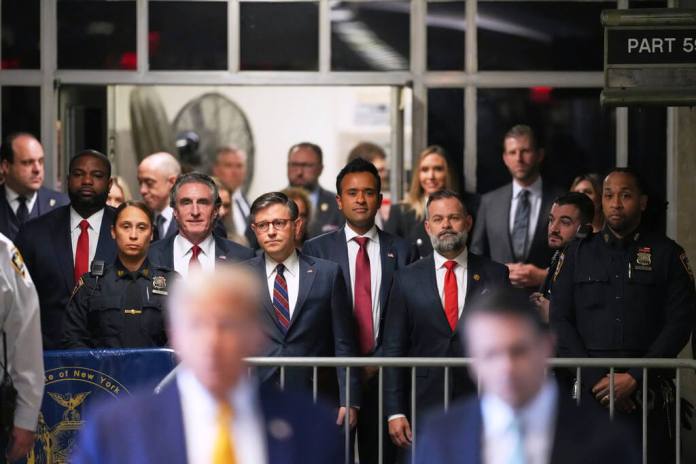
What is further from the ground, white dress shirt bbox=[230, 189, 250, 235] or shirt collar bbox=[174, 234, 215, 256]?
white dress shirt bbox=[230, 189, 250, 235]

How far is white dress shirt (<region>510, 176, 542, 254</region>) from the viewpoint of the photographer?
36.6ft

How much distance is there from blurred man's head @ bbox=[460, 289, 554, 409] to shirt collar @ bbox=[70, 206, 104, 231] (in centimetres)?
588

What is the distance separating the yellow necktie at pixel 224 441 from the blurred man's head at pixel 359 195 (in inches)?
228

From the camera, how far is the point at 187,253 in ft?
31.3

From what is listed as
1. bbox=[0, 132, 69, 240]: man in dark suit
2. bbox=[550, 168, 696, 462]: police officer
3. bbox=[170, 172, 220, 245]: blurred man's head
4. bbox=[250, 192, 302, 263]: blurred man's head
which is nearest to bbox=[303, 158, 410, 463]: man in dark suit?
bbox=[250, 192, 302, 263]: blurred man's head

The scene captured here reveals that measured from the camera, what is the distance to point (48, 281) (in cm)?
965

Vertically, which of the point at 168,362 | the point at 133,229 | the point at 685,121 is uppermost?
the point at 685,121

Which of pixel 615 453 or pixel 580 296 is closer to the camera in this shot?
pixel 615 453

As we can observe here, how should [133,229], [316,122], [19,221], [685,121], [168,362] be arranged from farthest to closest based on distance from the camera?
[316,122]
[685,121]
[19,221]
[133,229]
[168,362]

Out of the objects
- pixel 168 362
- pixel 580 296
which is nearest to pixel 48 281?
pixel 168 362

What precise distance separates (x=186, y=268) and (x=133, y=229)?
0.52m

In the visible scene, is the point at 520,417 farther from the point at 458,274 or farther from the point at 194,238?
the point at 194,238

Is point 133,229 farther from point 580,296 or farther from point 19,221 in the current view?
point 580,296

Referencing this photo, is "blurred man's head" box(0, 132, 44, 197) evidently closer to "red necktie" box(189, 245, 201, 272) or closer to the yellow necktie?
"red necktie" box(189, 245, 201, 272)
